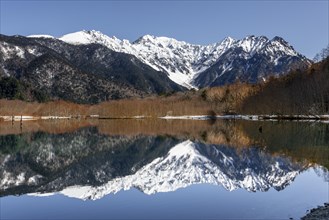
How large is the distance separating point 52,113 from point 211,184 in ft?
588

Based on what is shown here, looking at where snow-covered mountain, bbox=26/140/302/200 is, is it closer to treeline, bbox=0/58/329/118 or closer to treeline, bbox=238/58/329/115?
treeline, bbox=238/58/329/115

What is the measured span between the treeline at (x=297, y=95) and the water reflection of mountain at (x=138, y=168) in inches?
2293

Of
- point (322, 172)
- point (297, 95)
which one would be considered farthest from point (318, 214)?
point (297, 95)

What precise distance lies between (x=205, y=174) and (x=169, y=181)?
14.4 ft

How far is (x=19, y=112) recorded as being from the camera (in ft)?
599

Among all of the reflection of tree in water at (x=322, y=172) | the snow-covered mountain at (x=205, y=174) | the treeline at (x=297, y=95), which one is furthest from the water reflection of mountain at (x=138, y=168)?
the treeline at (x=297, y=95)

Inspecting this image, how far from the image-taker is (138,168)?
114 feet

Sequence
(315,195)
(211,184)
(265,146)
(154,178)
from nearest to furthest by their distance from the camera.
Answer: (315,195)
(211,184)
(154,178)
(265,146)

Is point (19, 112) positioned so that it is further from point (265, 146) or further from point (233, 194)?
Result: point (233, 194)

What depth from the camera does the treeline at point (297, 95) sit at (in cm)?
10069

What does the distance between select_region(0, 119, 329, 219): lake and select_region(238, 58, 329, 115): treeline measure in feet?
186

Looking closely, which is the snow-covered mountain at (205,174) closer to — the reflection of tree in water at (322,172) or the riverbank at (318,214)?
the reflection of tree in water at (322,172)

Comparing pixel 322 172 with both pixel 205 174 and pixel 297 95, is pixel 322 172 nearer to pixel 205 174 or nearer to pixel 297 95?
pixel 205 174

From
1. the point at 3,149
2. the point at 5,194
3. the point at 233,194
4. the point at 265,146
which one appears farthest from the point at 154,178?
the point at 3,149
